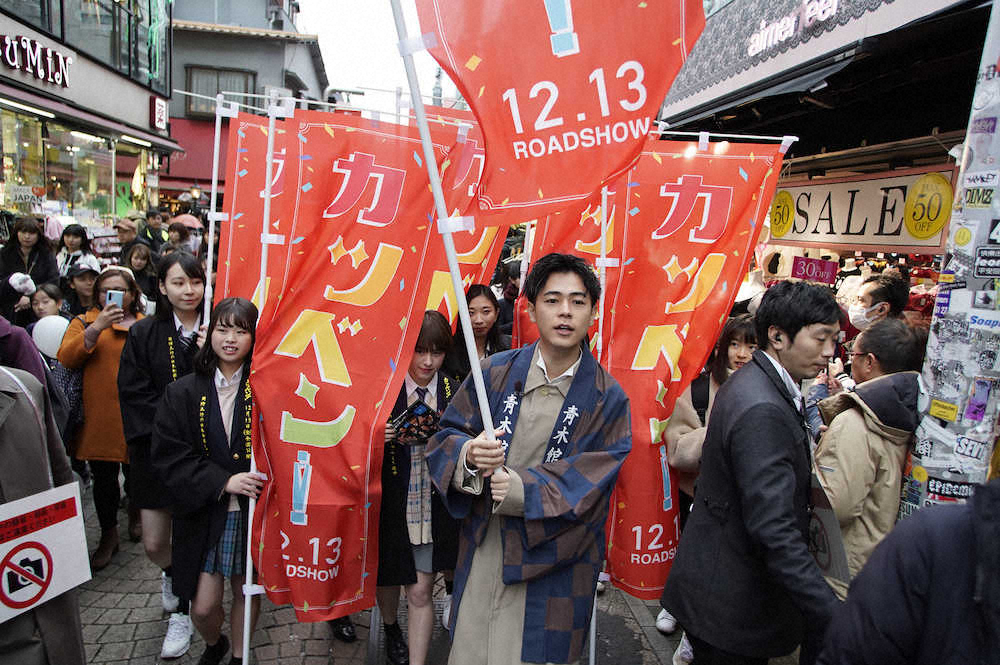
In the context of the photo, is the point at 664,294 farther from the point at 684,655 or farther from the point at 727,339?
the point at 684,655

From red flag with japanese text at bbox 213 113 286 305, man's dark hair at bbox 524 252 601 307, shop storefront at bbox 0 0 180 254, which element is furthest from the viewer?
shop storefront at bbox 0 0 180 254

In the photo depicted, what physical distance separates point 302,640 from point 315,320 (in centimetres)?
213

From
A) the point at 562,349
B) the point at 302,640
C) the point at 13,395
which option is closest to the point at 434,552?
the point at 302,640

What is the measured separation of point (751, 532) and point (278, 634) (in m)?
3.09

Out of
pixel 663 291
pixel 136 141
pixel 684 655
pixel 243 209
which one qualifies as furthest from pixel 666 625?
pixel 136 141

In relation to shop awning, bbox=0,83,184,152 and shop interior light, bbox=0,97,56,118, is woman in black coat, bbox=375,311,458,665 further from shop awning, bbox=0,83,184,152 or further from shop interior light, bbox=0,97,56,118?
shop interior light, bbox=0,97,56,118

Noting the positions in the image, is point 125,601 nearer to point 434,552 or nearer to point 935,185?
point 434,552

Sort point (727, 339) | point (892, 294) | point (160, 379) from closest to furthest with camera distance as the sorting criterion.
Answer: point (727, 339), point (160, 379), point (892, 294)

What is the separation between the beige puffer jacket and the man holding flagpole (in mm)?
897

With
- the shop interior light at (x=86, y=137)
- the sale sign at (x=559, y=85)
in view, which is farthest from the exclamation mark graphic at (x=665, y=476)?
the shop interior light at (x=86, y=137)

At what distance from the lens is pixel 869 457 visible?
282 centimetres

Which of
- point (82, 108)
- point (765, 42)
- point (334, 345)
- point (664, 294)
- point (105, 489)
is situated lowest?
point (105, 489)

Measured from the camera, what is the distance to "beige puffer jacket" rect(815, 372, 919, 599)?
9.16ft

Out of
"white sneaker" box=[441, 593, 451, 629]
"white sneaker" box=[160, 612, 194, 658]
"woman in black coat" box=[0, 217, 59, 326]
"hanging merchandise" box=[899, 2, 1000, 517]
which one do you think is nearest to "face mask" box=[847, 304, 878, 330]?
"hanging merchandise" box=[899, 2, 1000, 517]
